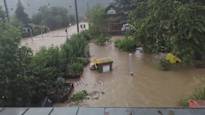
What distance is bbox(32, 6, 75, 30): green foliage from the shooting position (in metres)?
15.5

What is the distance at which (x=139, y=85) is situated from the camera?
8.12 m

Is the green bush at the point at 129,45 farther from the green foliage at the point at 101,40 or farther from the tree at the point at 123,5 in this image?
the tree at the point at 123,5

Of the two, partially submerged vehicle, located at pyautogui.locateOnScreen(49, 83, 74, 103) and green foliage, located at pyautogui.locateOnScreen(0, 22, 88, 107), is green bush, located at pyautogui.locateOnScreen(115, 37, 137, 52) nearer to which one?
green foliage, located at pyautogui.locateOnScreen(0, 22, 88, 107)

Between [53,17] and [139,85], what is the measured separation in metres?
9.46

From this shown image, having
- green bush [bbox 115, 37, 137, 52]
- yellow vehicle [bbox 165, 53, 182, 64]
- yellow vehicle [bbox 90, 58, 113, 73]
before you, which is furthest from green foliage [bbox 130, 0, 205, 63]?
yellow vehicle [bbox 90, 58, 113, 73]

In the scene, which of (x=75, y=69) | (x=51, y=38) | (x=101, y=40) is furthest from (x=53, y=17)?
(x=75, y=69)

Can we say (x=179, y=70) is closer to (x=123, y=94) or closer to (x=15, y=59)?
(x=123, y=94)

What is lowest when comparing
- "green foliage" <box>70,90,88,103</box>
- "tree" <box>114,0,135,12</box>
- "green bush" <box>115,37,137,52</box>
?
"green foliage" <box>70,90,88,103</box>

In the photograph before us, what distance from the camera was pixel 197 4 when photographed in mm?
9328

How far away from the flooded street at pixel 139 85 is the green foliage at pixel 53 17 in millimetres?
6086

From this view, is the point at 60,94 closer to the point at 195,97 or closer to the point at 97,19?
the point at 195,97

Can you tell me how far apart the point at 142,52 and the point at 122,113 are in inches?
373

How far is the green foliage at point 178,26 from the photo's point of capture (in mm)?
9023

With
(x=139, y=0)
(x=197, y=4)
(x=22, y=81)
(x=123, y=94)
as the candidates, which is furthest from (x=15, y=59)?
(x=139, y=0)
